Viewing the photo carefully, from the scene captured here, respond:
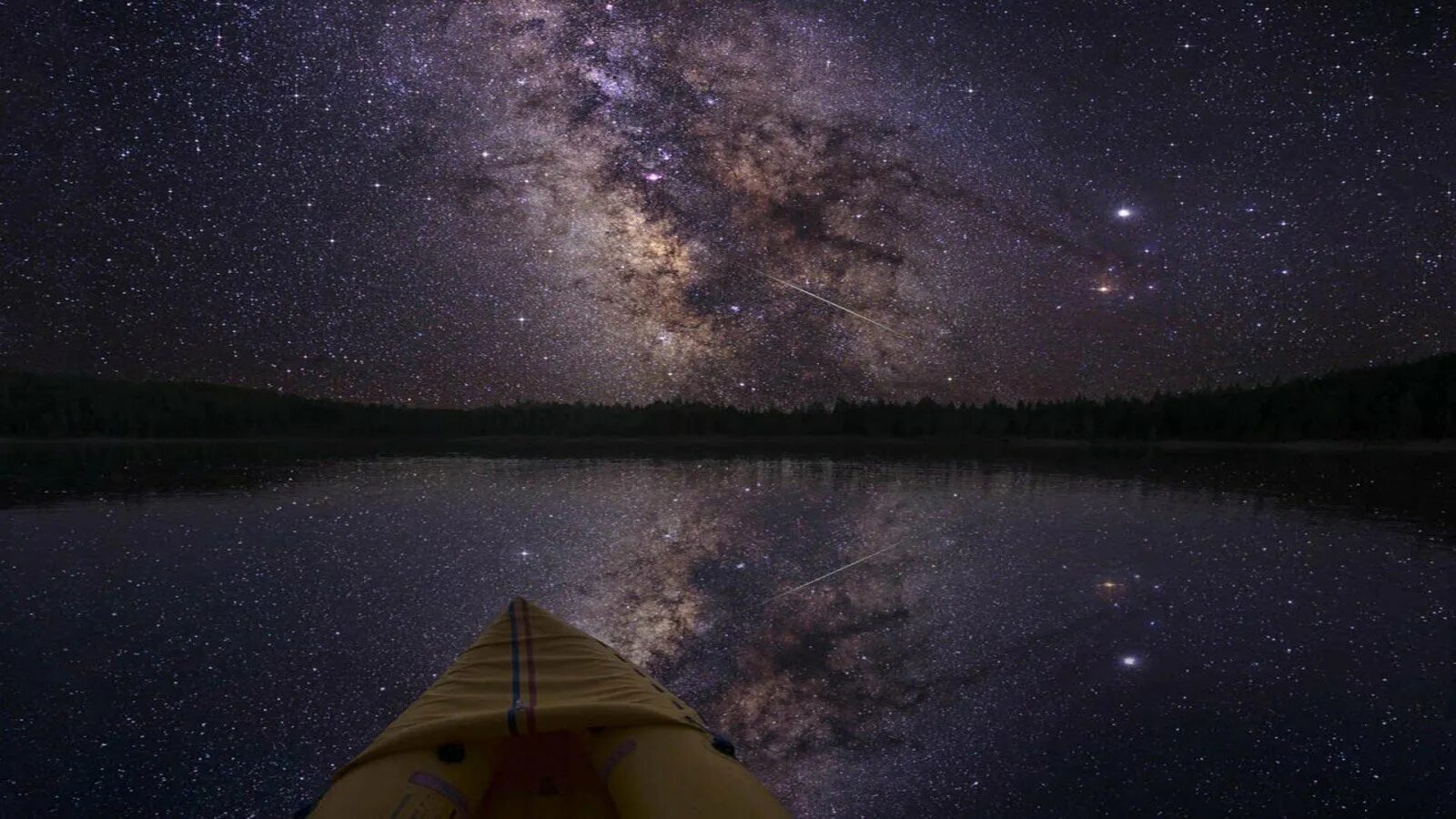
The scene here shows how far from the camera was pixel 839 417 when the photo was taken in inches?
3312

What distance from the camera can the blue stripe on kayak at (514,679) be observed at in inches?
152

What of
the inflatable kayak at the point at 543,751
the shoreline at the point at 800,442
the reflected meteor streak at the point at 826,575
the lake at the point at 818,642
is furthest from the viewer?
the shoreline at the point at 800,442

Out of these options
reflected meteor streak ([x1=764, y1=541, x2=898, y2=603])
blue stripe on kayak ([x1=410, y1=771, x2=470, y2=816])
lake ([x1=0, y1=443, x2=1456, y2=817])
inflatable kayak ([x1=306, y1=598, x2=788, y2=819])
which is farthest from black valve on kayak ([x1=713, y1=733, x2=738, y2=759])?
reflected meteor streak ([x1=764, y1=541, x2=898, y2=603])

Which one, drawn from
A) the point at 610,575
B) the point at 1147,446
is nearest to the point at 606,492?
the point at 610,575

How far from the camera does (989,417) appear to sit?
84625 mm

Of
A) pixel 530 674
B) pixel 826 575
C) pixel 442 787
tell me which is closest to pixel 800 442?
pixel 826 575

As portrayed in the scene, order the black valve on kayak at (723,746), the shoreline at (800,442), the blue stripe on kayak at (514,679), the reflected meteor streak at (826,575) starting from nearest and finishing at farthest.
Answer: the blue stripe on kayak at (514,679)
the black valve on kayak at (723,746)
the reflected meteor streak at (826,575)
the shoreline at (800,442)

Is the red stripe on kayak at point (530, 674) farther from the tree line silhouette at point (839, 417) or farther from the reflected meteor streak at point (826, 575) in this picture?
the tree line silhouette at point (839, 417)

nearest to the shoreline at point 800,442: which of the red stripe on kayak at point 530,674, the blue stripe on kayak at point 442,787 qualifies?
the red stripe on kayak at point 530,674

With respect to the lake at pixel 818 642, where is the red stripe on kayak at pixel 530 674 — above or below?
above

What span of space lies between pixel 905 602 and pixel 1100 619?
87.6 inches

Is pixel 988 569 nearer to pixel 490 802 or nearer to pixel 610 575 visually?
pixel 610 575

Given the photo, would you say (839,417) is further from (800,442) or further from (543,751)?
(543,751)

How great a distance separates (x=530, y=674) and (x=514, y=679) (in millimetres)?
89
